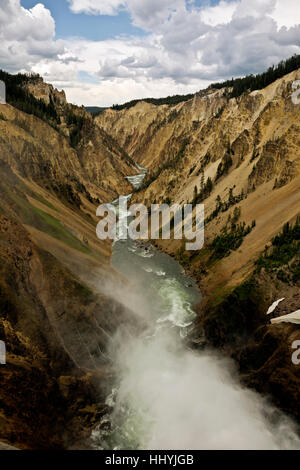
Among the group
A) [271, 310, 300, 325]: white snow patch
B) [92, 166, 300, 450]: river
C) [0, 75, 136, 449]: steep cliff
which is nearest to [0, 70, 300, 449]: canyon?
[0, 75, 136, 449]: steep cliff

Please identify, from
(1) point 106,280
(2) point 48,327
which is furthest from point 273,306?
(2) point 48,327

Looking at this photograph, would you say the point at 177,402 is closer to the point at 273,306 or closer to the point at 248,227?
the point at 273,306

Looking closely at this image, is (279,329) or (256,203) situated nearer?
(279,329)

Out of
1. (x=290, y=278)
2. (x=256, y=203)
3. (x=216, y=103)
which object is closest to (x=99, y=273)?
(x=290, y=278)

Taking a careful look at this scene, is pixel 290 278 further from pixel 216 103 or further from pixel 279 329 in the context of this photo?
pixel 216 103

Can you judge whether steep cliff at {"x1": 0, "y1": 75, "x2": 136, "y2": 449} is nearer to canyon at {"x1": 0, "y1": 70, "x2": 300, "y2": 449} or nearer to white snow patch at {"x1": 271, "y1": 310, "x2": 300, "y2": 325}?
canyon at {"x1": 0, "y1": 70, "x2": 300, "y2": 449}

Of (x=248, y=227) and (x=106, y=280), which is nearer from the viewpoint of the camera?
(x=106, y=280)
